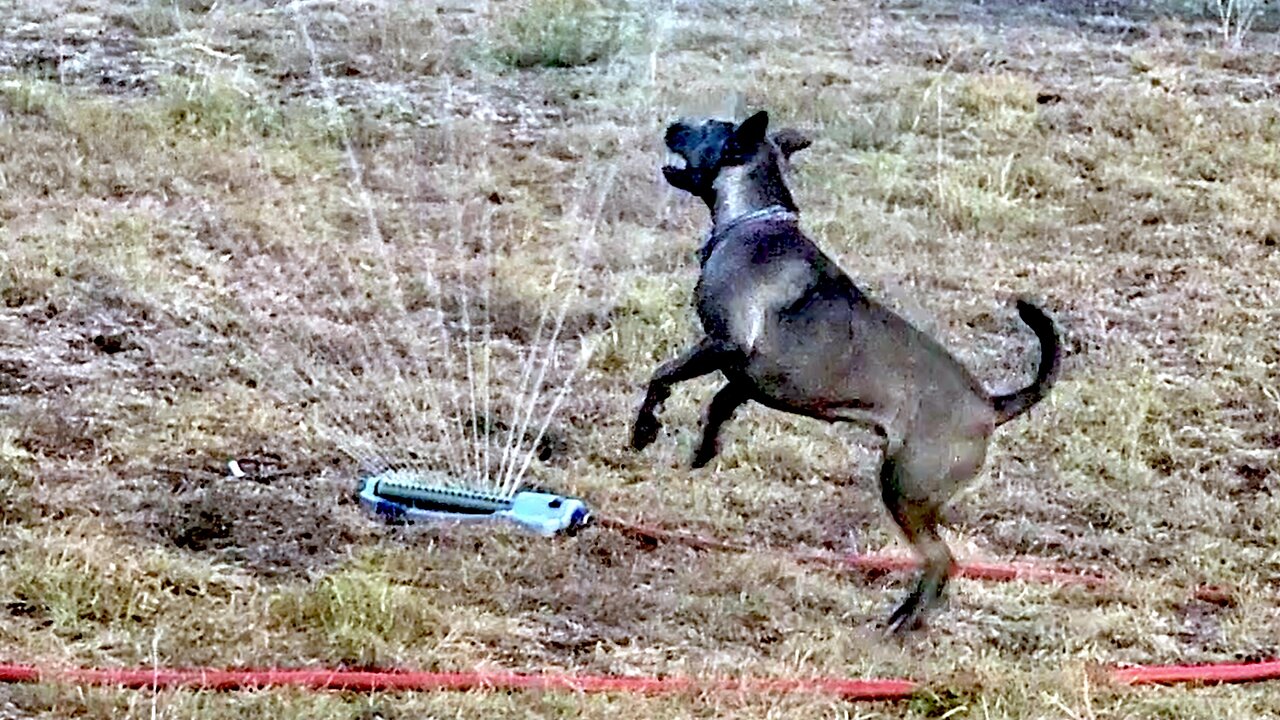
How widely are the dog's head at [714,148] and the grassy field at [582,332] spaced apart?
339mm

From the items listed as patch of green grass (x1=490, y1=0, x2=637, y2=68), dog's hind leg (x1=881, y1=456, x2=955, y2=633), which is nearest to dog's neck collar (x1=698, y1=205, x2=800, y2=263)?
dog's hind leg (x1=881, y1=456, x2=955, y2=633)

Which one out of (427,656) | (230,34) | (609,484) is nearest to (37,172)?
(230,34)

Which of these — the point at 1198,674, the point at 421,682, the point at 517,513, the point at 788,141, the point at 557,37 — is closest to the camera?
the point at 788,141

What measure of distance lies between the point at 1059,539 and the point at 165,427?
2042mm

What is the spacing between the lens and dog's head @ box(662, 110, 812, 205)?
2.17m

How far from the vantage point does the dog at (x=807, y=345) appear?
7.03 feet

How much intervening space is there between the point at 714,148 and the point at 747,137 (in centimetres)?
4

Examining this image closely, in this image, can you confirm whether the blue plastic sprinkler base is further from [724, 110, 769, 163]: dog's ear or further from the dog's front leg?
[724, 110, 769, 163]: dog's ear

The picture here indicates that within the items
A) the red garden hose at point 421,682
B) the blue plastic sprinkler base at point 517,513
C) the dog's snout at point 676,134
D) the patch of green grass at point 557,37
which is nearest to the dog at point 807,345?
the dog's snout at point 676,134

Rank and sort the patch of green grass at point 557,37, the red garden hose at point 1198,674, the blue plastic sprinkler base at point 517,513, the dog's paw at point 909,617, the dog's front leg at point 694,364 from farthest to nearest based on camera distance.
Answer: the patch of green grass at point 557,37, the blue plastic sprinkler base at point 517,513, the red garden hose at point 1198,674, the dog's paw at point 909,617, the dog's front leg at point 694,364

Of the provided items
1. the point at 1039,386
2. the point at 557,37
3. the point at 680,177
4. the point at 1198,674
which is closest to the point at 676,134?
the point at 680,177

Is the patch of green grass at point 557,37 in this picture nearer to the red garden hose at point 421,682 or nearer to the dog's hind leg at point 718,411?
the red garden hose at point 421,682

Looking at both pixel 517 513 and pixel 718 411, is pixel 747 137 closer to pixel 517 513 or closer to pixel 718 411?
pixel 718 411

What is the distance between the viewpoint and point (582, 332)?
5.16 meters
